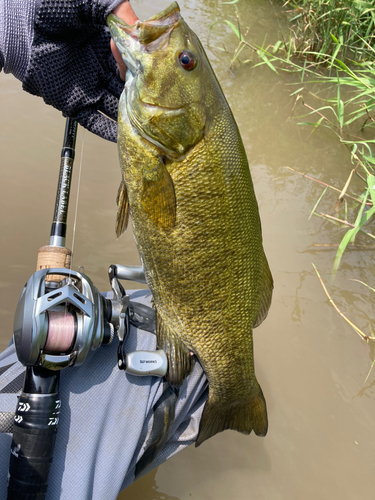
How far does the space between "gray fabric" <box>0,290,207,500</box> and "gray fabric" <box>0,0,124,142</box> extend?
115 centimetres

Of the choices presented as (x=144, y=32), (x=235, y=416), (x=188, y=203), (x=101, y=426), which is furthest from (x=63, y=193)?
(x=235, y=416)

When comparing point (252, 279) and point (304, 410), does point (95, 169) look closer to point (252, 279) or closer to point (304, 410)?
point (252, 279)

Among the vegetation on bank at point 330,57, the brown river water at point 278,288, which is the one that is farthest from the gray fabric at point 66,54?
the vegetation on bank at point 330,57

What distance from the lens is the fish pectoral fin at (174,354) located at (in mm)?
1579

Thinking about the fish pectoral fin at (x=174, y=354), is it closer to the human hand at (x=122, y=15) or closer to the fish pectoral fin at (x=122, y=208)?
the fish pectoral fin at (x=122, y=208)

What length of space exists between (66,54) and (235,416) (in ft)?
6.07

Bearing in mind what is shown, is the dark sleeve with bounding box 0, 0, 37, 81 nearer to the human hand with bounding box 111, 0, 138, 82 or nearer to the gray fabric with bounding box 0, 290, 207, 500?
the human hand with bounding box 111, 0, 138, 82

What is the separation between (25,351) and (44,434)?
11.7 inches

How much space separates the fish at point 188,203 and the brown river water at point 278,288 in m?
0.73

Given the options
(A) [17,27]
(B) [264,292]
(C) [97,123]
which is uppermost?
(A) [17,27]

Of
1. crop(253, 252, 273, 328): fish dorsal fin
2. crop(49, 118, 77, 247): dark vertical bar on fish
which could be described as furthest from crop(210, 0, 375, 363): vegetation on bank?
crop(49, 118, 77, 247): dark vertical bar on fish

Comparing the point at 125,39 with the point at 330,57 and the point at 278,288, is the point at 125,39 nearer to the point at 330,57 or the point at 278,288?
the point at 278,288

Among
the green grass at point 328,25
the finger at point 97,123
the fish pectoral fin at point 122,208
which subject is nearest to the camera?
the fish pectoral fin at point 122,208

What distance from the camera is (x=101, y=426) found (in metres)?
1.46
